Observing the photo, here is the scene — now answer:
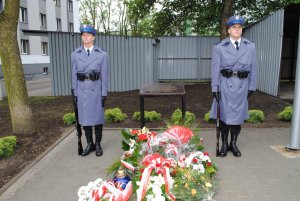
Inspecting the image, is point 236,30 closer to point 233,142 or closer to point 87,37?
point 233,142

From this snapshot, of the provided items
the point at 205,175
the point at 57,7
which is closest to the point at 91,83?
the point at 205,175

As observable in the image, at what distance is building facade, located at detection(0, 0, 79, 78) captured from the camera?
1050 inches

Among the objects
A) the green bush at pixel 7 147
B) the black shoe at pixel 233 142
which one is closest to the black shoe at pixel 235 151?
the black shoe at pixel 233 142

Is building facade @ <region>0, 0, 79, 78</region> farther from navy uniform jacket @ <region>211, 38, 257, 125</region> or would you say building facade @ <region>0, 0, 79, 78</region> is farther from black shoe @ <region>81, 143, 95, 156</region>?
navy uniform jacket @ <region>211, 38, 257, 125</region>

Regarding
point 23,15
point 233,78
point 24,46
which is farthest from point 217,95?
point 23,15

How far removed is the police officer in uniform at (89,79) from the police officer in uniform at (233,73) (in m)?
1.77

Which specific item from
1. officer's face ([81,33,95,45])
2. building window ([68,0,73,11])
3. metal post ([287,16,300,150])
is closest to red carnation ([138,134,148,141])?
officer's face ([81,33,95,45])

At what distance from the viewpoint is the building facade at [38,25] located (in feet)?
87.5

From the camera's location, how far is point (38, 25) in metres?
29.1

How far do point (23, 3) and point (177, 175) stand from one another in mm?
27281

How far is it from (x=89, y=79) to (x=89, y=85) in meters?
0.10

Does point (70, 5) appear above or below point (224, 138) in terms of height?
above

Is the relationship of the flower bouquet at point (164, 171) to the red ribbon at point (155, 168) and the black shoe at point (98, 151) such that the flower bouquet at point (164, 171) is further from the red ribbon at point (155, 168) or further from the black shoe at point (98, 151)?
the black shoe at point (98, 151)

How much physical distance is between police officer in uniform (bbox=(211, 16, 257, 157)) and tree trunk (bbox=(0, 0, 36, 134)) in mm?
3744
